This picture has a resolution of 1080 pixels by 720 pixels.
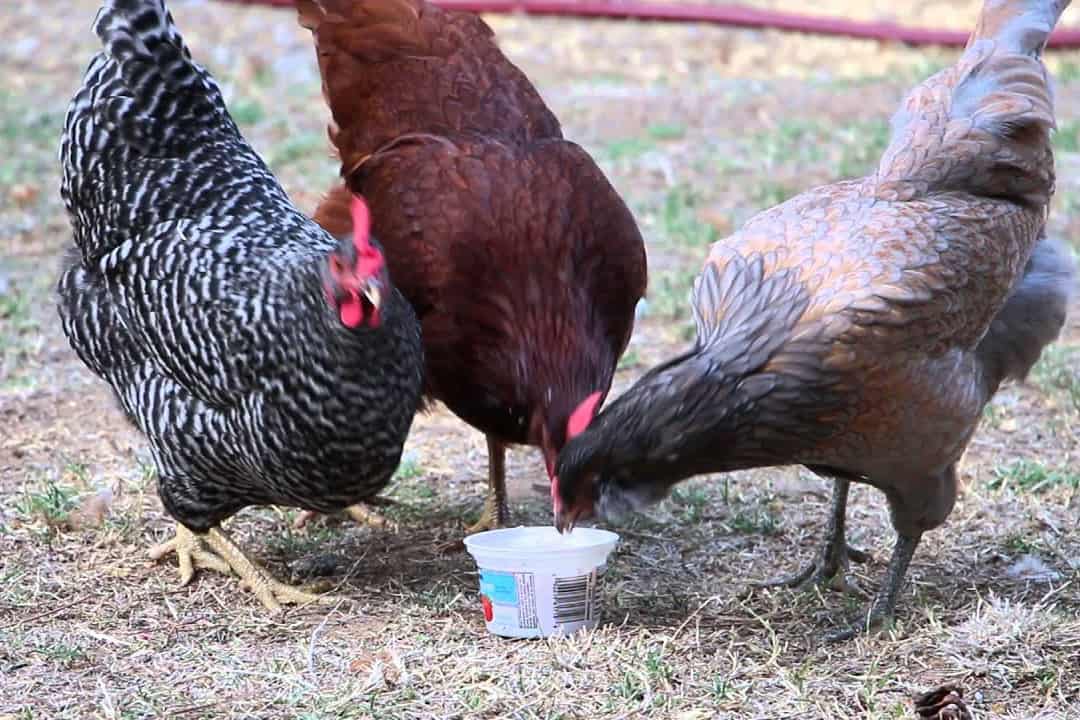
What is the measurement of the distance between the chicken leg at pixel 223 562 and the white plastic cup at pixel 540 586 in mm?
534

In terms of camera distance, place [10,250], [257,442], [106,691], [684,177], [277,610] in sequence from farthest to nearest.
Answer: [684,177] → [10,250] → [277,610] → [257,442] → [106,691]

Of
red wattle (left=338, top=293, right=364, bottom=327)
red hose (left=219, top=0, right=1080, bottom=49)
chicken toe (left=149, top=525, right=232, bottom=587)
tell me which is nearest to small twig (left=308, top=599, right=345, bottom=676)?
chicken toe (left=149, top=525, right=232, bottom=587)

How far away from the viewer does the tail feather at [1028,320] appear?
11.5 feet

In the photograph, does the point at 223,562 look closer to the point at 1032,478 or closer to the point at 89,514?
the point at 89,514

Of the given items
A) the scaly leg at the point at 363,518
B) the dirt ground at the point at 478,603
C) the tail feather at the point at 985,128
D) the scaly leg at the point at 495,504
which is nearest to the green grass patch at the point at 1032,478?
the dirt ground at the point at 478,603

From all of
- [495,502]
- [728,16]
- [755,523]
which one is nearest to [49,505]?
[495,502]

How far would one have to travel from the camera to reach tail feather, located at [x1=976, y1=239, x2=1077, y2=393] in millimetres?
3512

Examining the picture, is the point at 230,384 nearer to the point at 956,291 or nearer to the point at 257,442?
the point at 257,442

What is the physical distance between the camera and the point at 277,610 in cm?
358

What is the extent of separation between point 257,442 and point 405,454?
1.37 meters

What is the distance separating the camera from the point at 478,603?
143 inches

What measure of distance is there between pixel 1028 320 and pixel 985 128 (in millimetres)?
496

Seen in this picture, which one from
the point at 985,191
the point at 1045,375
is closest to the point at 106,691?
the point at 985,191

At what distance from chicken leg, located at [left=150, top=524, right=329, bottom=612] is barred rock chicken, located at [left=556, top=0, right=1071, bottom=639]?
92 cm
